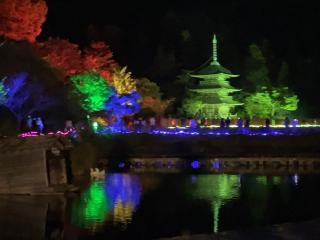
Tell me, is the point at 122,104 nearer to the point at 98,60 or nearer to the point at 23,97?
the point at 98,60

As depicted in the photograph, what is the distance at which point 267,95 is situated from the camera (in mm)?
59812

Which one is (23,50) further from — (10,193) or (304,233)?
(304,233)

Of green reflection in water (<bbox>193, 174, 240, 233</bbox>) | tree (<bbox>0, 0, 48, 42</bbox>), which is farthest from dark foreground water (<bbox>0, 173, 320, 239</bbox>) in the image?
tree (<bbox>0, 0, 48, 42</bbox>)

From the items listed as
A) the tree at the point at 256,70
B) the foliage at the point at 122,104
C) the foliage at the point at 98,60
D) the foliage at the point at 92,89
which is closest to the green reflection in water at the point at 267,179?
the foliage at the point at 92,89

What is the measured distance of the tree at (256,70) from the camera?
63000 mm

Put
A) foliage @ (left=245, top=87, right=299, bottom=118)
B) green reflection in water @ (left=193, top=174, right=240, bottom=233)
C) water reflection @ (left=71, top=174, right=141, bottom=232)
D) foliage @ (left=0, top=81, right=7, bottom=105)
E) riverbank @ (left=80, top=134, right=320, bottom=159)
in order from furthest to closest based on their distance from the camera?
foliage @ (left=245, top=87, right=299, bottom=118), riverbank @ (left=80, top=134, right=320, bottom=159), foliage @ (left=0, top=81, right=7, bottom=105), green reflection in water @ (left=193, top=174, right=240, bottom=233), water reflection @ (left=71, top=174, right=141, bottom=232)

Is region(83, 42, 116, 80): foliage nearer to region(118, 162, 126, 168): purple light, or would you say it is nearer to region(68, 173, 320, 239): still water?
region(118, 162, 126, 168): purple light

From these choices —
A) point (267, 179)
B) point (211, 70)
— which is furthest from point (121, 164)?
point (211, 70)

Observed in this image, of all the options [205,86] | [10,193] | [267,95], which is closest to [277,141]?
[267,95]

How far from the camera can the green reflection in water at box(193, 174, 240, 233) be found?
26.7 m

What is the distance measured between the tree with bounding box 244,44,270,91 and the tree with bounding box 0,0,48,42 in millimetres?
23172

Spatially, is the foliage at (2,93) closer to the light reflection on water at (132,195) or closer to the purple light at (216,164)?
the light reflection on water at (132,195)

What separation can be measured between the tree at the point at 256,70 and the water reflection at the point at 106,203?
3137 cm

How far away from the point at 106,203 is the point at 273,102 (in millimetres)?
36492
